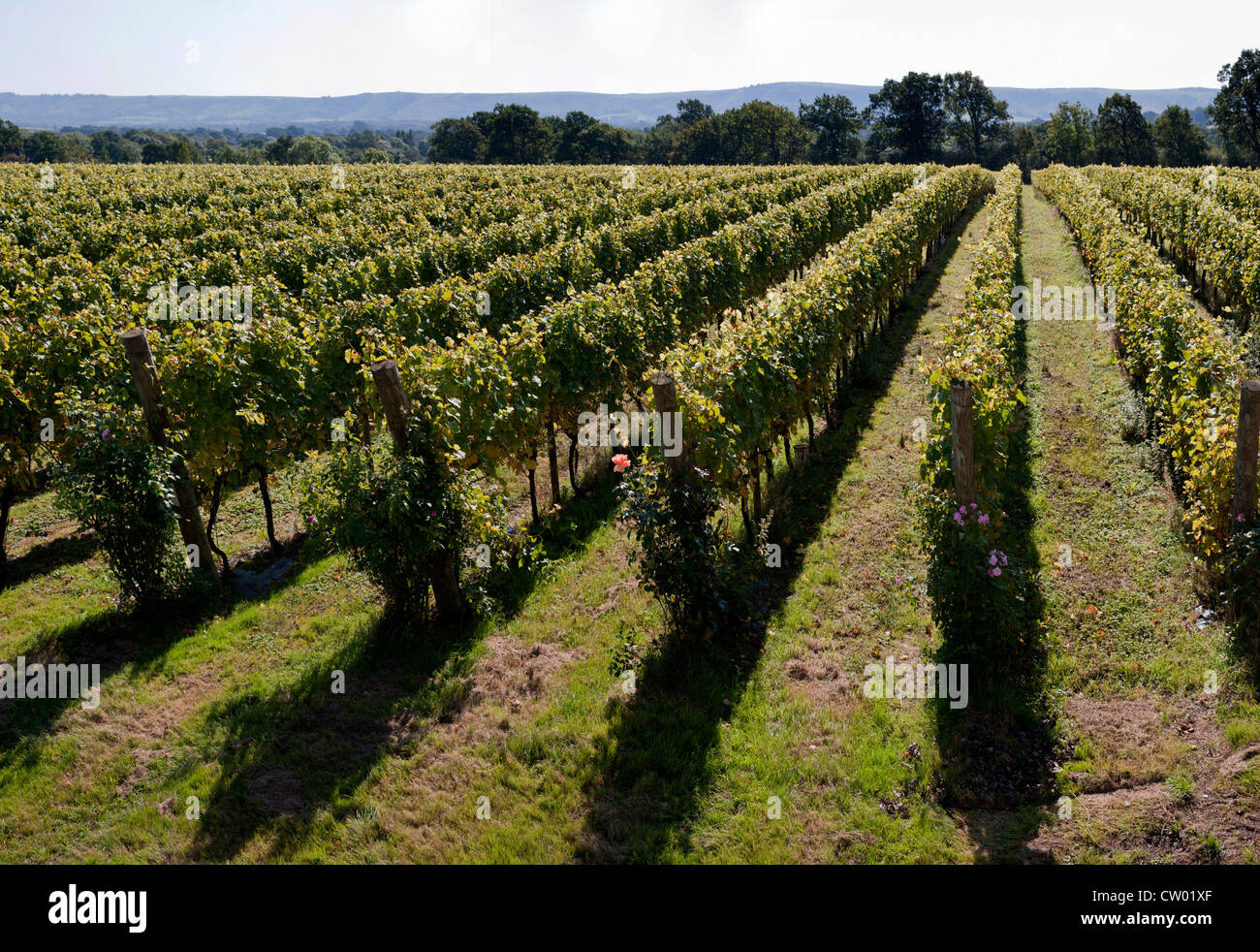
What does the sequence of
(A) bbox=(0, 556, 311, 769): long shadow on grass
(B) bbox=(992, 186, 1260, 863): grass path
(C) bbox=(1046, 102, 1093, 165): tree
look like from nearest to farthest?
(B) bbox=(992, 186, 1260, 863): grass path, (A) bbox=(0, 556, 311, 769): long shadow on grass, (C) bbox=(1046, 102, 1093, 165): tree

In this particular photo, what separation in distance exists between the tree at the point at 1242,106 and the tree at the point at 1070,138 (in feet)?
41.1

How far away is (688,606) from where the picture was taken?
7191 mm

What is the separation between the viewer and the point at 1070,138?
91562 mm

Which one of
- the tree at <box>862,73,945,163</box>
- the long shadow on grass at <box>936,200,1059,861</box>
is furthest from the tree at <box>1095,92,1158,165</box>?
the long shadow on grass at <box>936,200,1059,861</box>

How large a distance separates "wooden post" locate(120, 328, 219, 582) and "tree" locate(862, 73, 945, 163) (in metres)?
115

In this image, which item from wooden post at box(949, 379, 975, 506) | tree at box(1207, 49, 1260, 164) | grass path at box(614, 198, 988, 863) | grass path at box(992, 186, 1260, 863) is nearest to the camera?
grass path at box(992, 186, 1260, 863)

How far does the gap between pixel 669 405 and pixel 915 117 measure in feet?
385

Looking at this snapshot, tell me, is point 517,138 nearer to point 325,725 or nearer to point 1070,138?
point 1070,138

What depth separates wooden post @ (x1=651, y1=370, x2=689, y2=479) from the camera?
22.9 ft

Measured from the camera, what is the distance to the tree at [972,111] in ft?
344

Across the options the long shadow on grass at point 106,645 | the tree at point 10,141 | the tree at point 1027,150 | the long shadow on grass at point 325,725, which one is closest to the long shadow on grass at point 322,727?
the long shadow on grass at point 325,725

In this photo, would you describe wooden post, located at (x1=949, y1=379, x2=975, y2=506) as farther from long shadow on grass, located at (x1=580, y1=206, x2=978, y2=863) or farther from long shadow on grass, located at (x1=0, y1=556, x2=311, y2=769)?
long shadow on grass, located at (x1=0, y1=556, x2=311, y2=769)

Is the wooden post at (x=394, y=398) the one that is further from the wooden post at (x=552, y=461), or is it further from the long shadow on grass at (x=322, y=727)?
the wooden post at (x=552, y=461)
